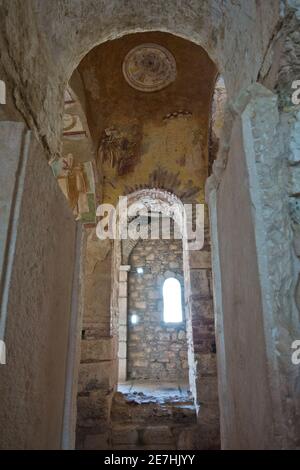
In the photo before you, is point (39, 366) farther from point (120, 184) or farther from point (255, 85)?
point (120, 184)

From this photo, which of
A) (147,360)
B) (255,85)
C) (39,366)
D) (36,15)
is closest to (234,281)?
(255,85)

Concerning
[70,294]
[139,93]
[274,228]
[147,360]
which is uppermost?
[139,93]

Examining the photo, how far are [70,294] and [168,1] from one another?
1.88m

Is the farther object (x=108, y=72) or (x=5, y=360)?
(x=108, y=72)

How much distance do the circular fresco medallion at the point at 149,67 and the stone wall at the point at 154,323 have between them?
513cm

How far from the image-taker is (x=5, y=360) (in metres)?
1.12

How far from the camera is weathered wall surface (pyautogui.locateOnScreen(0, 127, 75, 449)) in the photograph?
1184mm

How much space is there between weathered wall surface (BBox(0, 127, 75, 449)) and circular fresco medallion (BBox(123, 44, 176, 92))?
401 centimetres

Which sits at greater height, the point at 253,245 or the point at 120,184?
the point at 120,184

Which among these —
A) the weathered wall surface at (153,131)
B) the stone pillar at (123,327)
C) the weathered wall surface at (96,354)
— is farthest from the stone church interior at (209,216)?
the stone pillar at (123,327)

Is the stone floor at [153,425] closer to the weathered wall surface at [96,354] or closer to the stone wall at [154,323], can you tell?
the weathered wall surface at [96,354]

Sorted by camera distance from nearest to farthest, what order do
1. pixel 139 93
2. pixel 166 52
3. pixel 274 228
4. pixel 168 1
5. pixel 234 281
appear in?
pixel 274 228 < pixel 234 281 < pixel 168 1 < pixel 166 52 < pixel 139 93

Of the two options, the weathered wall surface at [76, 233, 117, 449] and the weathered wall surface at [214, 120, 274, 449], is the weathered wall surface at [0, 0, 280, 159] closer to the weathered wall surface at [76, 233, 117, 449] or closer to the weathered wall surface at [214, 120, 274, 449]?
the weathered wall surface at [214, 120, 274, 449]

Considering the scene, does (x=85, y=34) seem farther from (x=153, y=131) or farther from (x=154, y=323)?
(x=154, y=323)
